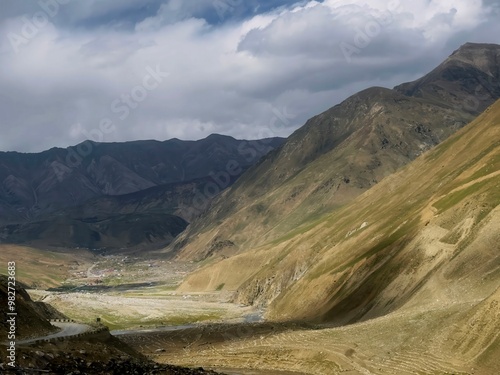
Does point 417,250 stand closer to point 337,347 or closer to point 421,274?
point 421,274

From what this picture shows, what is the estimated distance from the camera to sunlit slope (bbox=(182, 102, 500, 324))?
282 ft

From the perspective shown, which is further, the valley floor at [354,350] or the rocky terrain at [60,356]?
the valley floor at [354,350]

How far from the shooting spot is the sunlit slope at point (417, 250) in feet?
A: 282

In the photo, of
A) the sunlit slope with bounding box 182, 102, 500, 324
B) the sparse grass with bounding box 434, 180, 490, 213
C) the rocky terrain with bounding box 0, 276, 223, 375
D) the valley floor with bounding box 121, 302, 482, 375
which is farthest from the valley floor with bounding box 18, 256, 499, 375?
the sparse grass with bounding box 434, 180, 490, 213

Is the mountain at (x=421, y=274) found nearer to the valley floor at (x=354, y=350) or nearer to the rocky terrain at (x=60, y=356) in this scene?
the valley floor at (x=354, y=350)

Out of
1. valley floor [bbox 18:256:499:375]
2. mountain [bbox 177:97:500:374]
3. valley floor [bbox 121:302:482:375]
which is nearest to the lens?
valley floor [bbox 18:256:499:375]

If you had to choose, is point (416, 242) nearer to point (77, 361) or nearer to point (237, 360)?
point (237, 360)

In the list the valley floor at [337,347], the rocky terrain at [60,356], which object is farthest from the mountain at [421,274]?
the rocky terrain at [60,356]

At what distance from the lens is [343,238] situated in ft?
575

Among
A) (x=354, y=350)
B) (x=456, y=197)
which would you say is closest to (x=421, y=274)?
(x=456, y=197)

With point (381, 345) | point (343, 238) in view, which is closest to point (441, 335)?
point (381, 345)

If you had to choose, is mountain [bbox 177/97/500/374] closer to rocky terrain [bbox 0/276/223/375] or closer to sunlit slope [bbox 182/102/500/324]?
sunlit slope [bbox 182/102/500/324]

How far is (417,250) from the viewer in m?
108

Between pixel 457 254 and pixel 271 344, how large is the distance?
1331 inches
